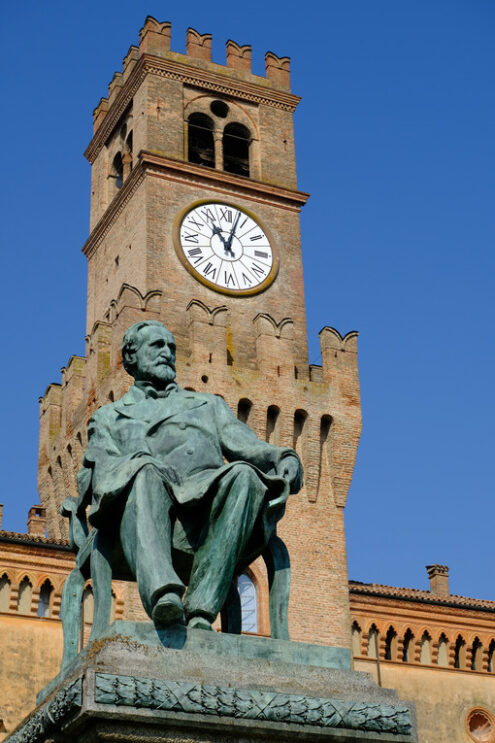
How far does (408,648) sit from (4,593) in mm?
10354

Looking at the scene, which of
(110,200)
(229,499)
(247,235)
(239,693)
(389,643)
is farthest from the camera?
(110,200)

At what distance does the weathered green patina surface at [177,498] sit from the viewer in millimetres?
5457

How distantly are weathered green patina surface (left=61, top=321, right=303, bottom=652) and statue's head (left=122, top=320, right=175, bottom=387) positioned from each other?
3 centimetres

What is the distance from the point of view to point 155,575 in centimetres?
524

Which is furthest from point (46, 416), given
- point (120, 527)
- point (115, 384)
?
point (120, 527)

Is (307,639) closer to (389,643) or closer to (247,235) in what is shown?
(389,643)

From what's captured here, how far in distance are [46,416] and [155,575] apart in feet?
92.3

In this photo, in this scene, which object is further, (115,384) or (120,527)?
(115,384)

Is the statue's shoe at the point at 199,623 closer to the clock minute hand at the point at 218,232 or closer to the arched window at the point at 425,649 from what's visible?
the arched window at the point at 425,649

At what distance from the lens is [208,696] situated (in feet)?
16.1

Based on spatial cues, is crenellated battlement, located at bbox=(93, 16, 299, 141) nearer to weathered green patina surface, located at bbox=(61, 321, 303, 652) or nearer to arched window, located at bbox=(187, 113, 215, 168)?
arched window, located at bbox=(187, 113, 215, 168)

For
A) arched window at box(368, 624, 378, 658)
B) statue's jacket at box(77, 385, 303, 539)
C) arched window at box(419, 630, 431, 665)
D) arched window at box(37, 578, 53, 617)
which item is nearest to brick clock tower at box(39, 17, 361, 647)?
arched window at box(368, 624, 378, 658)

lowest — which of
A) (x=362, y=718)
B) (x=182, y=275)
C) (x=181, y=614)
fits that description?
(x=362, y=718)

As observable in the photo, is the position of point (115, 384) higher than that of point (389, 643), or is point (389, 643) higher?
point (115, 384)
